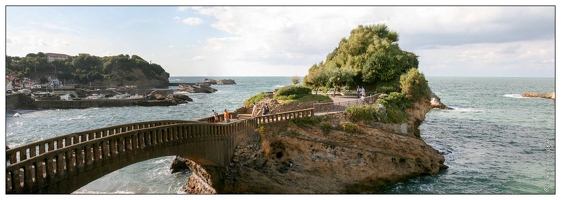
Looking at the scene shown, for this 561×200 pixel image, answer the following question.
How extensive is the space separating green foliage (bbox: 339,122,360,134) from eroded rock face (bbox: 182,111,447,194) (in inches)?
13.5

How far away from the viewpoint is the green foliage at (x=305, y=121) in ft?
92.5

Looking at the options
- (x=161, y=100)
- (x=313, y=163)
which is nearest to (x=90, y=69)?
(x=161, y=100)

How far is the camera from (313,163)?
27.2m

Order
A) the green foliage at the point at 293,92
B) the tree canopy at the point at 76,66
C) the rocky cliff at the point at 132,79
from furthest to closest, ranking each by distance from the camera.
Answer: the rocky cliff at the point at 132,79
the tree canopy at the point at 76,66
the green foliage at the point at 293,92

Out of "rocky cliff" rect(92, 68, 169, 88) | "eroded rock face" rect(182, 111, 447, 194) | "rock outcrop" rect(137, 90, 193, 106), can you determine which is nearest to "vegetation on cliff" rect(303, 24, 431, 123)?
"eroded rock face" rect(182, 111, 447, 194)

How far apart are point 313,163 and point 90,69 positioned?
124 metres

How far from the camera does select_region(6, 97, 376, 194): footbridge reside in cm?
1427

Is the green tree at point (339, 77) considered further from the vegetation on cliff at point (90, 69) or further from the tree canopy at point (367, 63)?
the vegetation on cliff at point (90, 69)

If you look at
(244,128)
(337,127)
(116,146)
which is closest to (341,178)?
(337,127)

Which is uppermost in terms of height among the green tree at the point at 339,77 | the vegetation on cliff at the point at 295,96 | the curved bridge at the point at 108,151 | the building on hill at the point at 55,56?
the building on hill at the point at 55,56

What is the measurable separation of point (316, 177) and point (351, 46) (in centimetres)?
2917

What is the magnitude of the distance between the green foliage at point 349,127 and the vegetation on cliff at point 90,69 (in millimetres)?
115791

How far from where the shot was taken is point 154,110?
3108 inches

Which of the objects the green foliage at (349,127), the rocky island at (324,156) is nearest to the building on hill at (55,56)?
the rocky island at (324,156)
